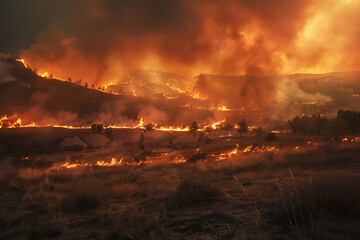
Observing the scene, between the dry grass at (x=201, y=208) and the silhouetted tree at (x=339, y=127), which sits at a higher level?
the silhouetted tree at (x=339, y=127)

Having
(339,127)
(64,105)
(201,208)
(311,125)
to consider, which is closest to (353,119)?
(339,127)

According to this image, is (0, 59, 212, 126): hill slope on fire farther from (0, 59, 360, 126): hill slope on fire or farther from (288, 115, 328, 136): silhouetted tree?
(288, 115, 328, 136): silhouetted tree

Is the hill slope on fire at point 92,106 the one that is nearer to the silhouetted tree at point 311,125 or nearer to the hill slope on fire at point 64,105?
the hill slope on fire at point 64,105

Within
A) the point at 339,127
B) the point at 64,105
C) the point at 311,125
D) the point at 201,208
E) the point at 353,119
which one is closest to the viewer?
the point at 201,208

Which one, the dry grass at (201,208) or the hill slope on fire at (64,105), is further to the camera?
the hill slope on fire at (64,105)

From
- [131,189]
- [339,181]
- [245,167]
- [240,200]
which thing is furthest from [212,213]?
[245,167]

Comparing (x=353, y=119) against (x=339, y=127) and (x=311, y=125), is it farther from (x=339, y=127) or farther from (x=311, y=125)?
(x=311, y=125)

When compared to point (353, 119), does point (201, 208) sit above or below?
below

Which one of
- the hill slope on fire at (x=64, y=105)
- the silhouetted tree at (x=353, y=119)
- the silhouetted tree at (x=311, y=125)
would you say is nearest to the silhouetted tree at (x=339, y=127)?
the silhouetted tree at (x=311, y=125)

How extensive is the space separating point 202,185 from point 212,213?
1802 millimetres

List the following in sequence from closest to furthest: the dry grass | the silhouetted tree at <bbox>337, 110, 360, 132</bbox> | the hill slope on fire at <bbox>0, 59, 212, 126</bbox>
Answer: the dry grass < the silhouetted tree at <bbox>337, 110, 360, 132</bbox> < the hill slope on fire at <bbox>0, 59, 212, 126</bbox>

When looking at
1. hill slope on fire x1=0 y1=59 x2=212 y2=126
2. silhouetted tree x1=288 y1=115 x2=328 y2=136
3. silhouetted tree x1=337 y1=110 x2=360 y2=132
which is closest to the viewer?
silhouetted tree x1=337 y1=110 x2=360 y2=132

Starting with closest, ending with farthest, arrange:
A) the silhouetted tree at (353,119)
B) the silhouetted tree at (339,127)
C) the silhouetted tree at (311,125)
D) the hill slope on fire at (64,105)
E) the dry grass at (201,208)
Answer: the dry grass at (201,208)
the silhouetted tree at (353,119)
the silhouetted tree at (311,125)
the silhouetted tree at (339,127)
the hill slope on fire at (64,105)

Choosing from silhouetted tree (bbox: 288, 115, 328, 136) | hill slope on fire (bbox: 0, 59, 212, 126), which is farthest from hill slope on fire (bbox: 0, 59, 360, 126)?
silhouetted tree (bbox: 288, 115, 328, 136)
